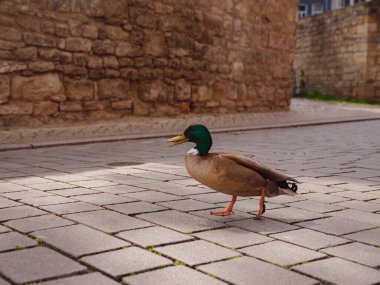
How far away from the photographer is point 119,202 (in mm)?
3568

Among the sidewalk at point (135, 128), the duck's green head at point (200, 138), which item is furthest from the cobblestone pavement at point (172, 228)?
the sidewalk at point (135, 128)

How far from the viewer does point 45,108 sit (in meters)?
9.10

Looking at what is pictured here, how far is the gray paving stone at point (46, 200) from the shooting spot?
11.5ft

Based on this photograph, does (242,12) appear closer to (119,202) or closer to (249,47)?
(249,47)

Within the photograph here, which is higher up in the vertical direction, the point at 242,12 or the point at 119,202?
the point at 242,12

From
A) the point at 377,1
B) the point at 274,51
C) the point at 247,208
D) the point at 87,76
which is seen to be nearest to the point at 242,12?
the point at 274,51

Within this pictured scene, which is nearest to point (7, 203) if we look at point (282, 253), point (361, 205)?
point (282, 253)

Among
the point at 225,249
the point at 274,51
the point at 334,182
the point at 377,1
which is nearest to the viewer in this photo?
the point at 225,249

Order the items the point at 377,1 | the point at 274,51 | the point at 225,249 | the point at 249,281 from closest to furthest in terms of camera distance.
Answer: the point at 249,281 → the point at 225,249 → the point at 274,51 → the point at 377,1

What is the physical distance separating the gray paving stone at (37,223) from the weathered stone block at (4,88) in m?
5.92

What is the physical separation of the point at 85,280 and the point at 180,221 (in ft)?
3.44

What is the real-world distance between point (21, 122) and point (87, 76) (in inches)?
63.5

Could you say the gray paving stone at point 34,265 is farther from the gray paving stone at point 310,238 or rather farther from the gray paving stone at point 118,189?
the gray paving stone at point 118,189

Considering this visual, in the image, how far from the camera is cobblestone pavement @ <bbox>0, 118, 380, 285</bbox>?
2170 mm
